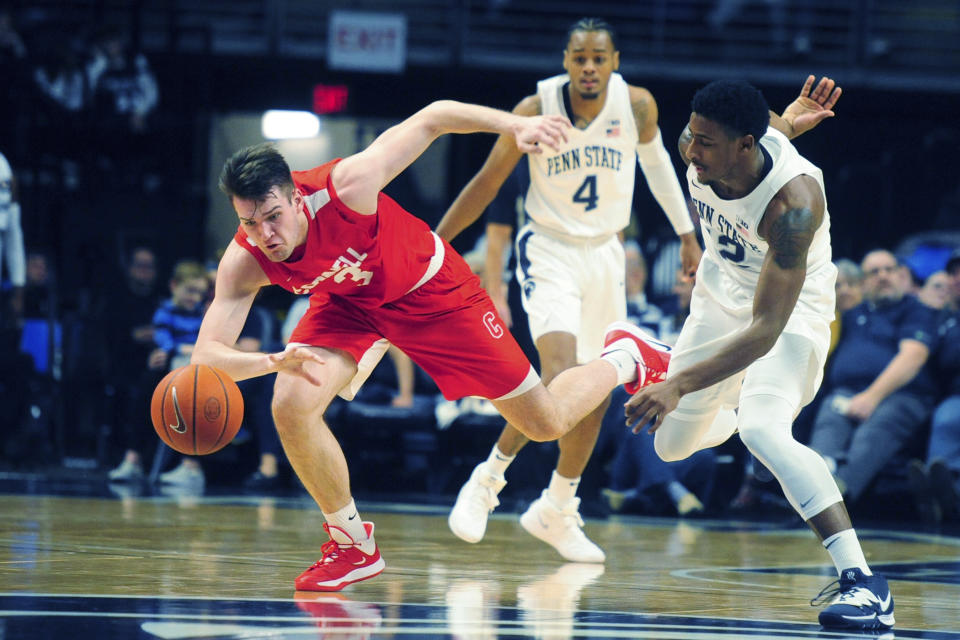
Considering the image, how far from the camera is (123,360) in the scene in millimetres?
10250

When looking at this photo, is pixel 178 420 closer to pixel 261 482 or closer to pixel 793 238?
pixel 793 238

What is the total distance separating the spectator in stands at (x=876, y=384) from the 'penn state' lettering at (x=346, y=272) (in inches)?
180

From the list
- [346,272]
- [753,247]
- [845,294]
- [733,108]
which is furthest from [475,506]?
[845,294]

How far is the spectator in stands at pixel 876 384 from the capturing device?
8656mm

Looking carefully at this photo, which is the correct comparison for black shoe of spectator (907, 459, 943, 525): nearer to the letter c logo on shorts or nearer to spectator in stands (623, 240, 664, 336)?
spectator in stands (623, 240, 664, 336)

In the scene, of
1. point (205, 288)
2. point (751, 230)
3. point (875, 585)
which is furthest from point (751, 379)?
point (205, 288)

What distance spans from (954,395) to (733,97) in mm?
4886

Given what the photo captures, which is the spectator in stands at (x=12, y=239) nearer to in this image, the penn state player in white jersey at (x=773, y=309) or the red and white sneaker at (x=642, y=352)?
the red and white sneaker at (x=642, y=352)

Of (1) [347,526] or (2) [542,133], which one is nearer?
(2) [542,133]

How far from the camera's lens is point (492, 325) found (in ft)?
16.6

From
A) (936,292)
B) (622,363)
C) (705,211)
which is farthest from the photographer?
(936,292)

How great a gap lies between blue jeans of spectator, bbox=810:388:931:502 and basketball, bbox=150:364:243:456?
16.5 feet

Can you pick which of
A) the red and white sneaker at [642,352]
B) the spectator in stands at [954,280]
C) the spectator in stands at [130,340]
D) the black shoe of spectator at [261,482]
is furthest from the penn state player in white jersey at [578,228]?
the spectator in stands at [130,340]

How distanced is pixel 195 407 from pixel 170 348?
5548 mm
